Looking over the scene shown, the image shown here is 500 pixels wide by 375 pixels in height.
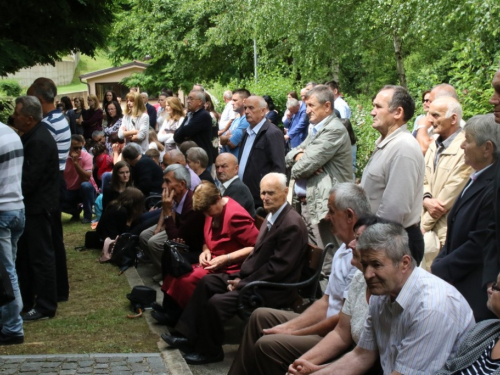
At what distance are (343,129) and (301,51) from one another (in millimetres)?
14276

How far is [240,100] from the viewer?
1358cm

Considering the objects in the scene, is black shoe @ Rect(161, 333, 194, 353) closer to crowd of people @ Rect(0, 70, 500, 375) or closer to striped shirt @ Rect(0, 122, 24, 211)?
crowd of people @ Rect(0, 70, 500, 375)

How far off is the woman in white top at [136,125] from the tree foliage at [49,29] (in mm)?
3470

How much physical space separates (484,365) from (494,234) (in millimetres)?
1121

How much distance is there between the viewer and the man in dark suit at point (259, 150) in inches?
356

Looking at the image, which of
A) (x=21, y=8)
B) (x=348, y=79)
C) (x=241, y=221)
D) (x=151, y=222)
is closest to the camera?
(x=241, y=221)

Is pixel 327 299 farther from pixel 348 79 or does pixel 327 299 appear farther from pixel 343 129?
pixel 348 79

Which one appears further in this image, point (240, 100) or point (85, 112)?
point (85, 112)

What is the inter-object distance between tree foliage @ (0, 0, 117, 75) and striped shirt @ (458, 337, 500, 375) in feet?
20.0

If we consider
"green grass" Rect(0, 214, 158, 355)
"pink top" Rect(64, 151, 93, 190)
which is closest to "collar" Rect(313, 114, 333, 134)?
"green grass" Rect(0, 214, 158, 355)

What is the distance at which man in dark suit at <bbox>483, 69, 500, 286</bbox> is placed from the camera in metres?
4.34

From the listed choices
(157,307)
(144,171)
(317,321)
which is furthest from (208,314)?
(144,171)

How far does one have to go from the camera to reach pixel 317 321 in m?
5.40

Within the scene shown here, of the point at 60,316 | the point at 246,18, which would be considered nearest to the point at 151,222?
the point at 60,316
